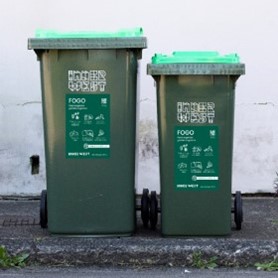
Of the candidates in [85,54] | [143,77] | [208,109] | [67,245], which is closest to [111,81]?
[85,54]

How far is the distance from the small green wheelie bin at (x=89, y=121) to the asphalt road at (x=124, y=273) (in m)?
0.39

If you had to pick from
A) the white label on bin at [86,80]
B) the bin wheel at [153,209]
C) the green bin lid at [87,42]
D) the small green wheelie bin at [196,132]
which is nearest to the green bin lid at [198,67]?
the small green wheelie bin at [196,132]

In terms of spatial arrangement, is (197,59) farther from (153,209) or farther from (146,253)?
(146,253)

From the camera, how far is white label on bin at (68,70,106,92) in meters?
6.85

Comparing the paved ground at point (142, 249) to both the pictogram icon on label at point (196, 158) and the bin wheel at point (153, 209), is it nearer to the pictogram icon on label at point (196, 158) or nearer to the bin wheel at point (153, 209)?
the bin wheel at point (153, 209)

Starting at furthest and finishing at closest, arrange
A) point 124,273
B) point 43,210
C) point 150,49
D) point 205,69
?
point 150,49 < point 43,210 < point 205,69 < point 124,273

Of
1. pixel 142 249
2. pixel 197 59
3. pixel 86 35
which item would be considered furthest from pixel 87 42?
A: pixel 142 249

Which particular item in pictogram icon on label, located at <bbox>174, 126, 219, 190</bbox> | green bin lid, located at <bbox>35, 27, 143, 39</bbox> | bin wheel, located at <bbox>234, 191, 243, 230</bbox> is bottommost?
bin wheel, located at <bbox>234, 191, 243, 230</bbox>

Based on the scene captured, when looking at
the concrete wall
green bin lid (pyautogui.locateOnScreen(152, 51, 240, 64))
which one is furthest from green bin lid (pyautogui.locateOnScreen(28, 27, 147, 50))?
the concrete wall

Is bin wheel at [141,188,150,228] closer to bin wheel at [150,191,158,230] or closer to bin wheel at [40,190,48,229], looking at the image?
bin wheel at [150,191,158,230]

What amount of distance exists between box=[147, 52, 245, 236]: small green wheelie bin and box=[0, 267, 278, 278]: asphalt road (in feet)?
1.35

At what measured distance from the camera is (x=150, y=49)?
8797 mm

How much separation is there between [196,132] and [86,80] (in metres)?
0.88

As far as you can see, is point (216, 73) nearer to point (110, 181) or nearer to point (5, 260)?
point (110, 181)
